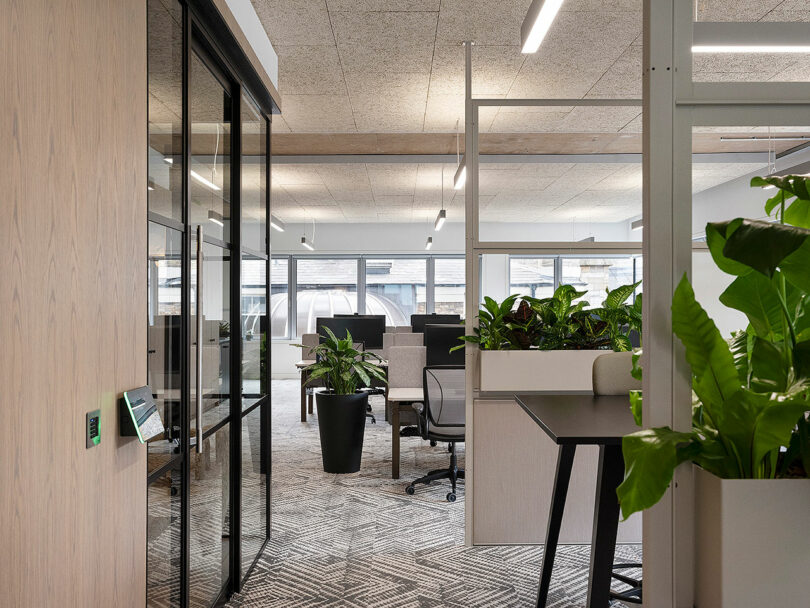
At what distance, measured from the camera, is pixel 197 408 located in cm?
190

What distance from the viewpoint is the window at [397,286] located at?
10.4 metres

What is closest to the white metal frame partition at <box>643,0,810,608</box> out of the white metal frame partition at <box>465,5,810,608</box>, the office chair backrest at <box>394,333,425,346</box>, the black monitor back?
the white metal frame partition at <box>465,5,810,608</box>

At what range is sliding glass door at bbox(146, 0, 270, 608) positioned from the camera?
1.68 meters

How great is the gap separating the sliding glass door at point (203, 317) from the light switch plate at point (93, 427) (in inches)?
13.6

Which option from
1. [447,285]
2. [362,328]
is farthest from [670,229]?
[447,285]

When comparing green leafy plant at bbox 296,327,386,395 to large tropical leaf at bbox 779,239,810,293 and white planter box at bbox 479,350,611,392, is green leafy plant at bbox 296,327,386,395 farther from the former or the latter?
large tropical leaf at bbox 779,239,810,293

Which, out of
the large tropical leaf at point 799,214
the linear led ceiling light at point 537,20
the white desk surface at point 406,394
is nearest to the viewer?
the large tropical leaf at point 799,214

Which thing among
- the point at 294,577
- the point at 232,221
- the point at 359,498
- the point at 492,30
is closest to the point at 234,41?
the point at 232,221

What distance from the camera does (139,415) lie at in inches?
55.1

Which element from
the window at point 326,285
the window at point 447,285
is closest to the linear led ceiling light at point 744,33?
the window at point 447,285

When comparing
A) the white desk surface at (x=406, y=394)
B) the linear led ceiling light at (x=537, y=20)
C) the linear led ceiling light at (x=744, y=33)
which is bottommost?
the white desk surface at (x=406, y=394)

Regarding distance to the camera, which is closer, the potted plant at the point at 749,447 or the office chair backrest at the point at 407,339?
the potted plant at the point at 749,447

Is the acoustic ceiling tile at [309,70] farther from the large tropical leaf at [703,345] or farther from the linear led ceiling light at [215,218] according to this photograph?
the large tropical leaf at [703,345]

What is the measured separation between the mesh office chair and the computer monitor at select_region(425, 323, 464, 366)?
961 millimetres
